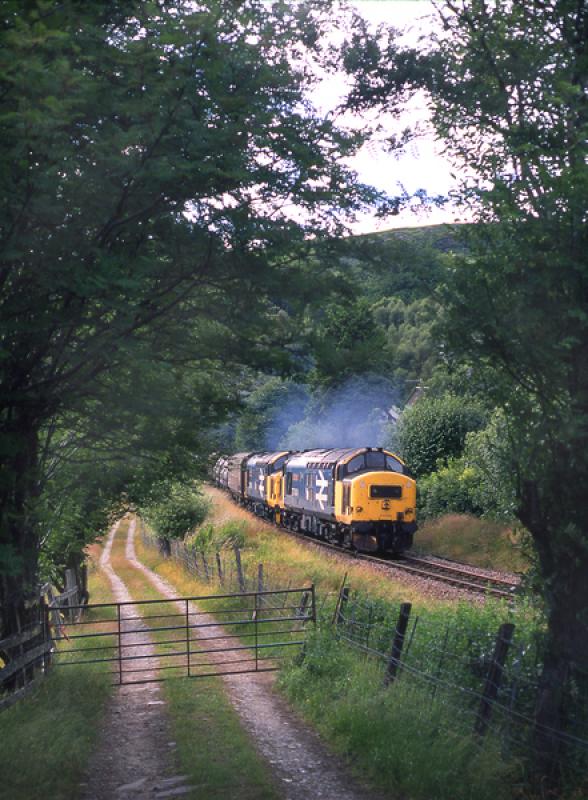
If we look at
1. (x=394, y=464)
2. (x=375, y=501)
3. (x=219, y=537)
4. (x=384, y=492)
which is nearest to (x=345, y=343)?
(x=375, y=501)

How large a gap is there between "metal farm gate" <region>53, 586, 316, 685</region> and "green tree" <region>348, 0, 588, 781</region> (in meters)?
5.05

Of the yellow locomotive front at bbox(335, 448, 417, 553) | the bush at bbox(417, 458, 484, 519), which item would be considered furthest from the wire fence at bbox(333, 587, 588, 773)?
the bush at bbox(417, 458, 484, 519)

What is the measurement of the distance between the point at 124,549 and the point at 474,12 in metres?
64.4

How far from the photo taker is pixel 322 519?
1280 inches

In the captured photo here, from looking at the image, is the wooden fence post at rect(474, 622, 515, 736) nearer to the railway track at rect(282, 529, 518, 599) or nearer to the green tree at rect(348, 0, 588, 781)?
the green tree at rect(348, 0, 588, 781)

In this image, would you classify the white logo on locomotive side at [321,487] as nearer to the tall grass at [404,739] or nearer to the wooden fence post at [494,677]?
the tall grass at [404,739]

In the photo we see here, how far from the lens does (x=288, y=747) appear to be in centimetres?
1096

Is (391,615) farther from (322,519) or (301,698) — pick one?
(322,519)

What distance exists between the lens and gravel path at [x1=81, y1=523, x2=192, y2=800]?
371 inches

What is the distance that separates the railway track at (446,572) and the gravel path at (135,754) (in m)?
7.90

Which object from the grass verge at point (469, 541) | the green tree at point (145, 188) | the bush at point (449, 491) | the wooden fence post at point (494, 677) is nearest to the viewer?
the green tree at point (145, 188)

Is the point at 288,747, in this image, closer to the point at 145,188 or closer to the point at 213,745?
the point at 213,745

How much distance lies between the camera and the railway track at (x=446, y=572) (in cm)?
2135

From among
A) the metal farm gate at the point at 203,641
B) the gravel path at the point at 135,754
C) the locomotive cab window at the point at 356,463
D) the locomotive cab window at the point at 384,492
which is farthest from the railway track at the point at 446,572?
the gravel path at the point at 135,754
